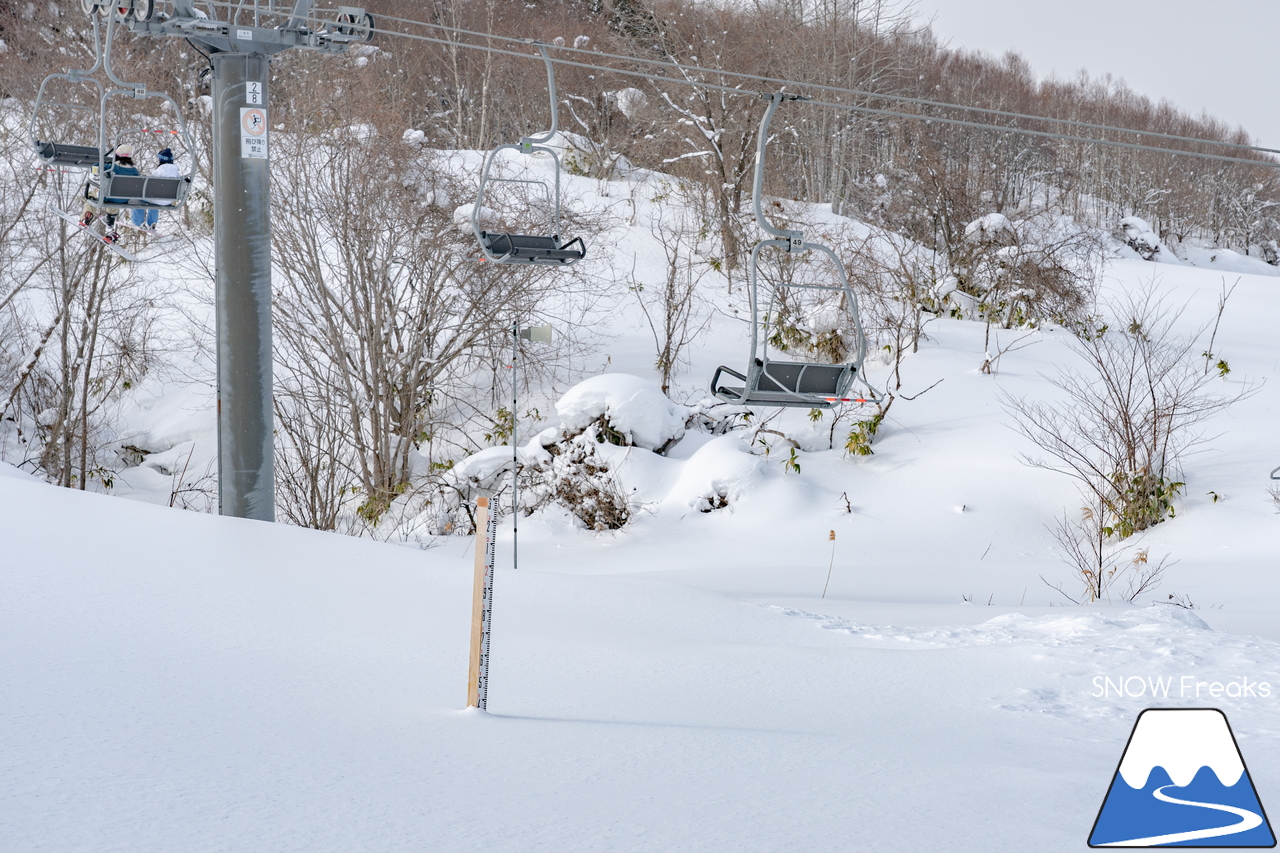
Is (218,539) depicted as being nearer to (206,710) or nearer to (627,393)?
(206,710)

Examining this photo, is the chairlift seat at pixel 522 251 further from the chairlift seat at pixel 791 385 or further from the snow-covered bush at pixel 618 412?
the snow-covered bush at pixel 618 412

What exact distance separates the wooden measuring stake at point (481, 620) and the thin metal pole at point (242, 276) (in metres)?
4.12

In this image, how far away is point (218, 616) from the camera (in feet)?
13.9

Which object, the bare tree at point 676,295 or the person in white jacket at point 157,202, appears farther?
the bare tree at point 676,295

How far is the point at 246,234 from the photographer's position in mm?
7152

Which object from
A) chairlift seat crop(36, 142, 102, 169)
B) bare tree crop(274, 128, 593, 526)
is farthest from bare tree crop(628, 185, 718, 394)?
chairlift seat crop(36, 142, 102, 169)

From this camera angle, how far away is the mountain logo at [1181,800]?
9.03 ft

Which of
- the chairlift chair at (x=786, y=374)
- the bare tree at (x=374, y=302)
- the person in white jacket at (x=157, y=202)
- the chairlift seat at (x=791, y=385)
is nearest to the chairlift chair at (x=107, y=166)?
the person in white jacket at (x=157, y=202)

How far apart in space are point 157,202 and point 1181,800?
7974mm

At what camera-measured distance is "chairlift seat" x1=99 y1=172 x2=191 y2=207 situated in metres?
7.88

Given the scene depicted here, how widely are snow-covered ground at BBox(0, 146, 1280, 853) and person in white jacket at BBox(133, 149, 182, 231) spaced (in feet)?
10.0

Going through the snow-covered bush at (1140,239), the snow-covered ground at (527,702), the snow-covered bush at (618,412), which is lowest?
the snow-covered bush at (618,412)

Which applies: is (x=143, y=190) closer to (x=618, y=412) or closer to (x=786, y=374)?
(x=786, y=374)

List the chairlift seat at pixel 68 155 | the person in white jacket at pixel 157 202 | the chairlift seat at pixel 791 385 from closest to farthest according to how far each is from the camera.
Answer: the chairlift seat at pixel 791 385, the person in white jacket at pixel 157 202, the chairlift seat at pixel 68 155
